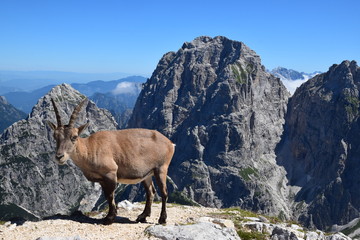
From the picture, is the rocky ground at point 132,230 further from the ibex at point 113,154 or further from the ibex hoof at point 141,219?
the ibex at point 113,154

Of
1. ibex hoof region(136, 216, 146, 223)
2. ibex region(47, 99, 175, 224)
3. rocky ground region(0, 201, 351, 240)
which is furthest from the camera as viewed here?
ibex hoof region(136, 216, 146, 223)

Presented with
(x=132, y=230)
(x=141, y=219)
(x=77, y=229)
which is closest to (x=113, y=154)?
(x=132, y=230)

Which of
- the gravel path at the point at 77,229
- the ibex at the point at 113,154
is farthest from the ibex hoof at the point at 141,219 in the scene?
the gravel path at the point at 77,229

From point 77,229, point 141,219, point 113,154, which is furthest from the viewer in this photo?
point 141,219

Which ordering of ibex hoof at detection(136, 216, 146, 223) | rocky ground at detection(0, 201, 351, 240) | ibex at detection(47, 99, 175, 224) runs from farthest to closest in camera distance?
1. ibex hoof at detection(136, 216, 146, 223)
2. ibex at detection(47, 99, 175, 224)
3. rocky ground at detection(0, 201, 351, 240)

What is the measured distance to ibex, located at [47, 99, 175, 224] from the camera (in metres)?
19.0

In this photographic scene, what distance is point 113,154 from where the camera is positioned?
20594 mm

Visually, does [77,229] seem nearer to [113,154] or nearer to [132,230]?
[132,230]

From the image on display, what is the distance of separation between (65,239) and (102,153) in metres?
5.14

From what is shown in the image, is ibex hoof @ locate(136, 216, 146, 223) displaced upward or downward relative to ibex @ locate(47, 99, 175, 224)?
downward

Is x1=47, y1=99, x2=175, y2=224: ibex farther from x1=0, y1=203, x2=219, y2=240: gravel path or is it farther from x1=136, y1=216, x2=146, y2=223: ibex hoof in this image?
x1=0, y1=203, x2=219, y2=240: gravel path

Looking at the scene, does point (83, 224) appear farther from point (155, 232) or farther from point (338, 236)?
point (338, 236)

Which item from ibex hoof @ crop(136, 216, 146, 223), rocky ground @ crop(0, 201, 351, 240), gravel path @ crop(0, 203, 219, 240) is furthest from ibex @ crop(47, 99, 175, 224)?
rocky ground @ crop(0, 201, 351, 240)

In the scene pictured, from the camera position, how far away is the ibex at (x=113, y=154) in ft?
62.3
